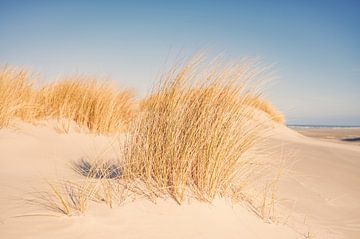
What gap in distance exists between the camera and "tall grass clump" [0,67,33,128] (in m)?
4.47

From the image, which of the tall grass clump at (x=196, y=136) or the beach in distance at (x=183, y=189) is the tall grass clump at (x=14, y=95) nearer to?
the beach in distance at (x=183, y=189)

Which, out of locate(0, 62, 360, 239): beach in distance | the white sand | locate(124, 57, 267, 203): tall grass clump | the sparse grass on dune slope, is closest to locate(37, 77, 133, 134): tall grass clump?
the sparse grass on dune slope

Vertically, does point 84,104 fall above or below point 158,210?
above

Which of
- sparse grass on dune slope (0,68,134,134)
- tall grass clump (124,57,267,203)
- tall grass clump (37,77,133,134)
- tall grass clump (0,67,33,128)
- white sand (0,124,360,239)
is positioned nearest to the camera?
white sand (0,124,360,239)

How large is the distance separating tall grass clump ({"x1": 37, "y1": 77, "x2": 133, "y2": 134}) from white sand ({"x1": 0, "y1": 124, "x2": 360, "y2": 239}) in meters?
0.84

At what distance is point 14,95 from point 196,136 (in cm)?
366

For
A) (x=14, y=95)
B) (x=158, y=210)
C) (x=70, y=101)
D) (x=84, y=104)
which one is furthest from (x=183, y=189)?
(x=70, y=101)

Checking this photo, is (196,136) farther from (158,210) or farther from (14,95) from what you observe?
(14,95)

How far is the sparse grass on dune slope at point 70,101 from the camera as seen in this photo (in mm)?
5250

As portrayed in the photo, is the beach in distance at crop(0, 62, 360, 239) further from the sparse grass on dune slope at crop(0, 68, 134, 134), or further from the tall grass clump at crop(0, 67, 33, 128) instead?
the sparse grass on dune slope at crop(0, 68, 134, 134)

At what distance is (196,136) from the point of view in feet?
7.75

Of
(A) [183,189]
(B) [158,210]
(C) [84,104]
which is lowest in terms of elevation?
(B) [158,210]

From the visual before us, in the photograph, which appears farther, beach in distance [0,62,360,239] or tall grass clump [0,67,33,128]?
tall grass clump [0,67,33,128]

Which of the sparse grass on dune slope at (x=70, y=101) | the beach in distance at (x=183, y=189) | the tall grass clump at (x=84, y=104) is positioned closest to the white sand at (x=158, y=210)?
the beach in distance at (x=183, y=189)
